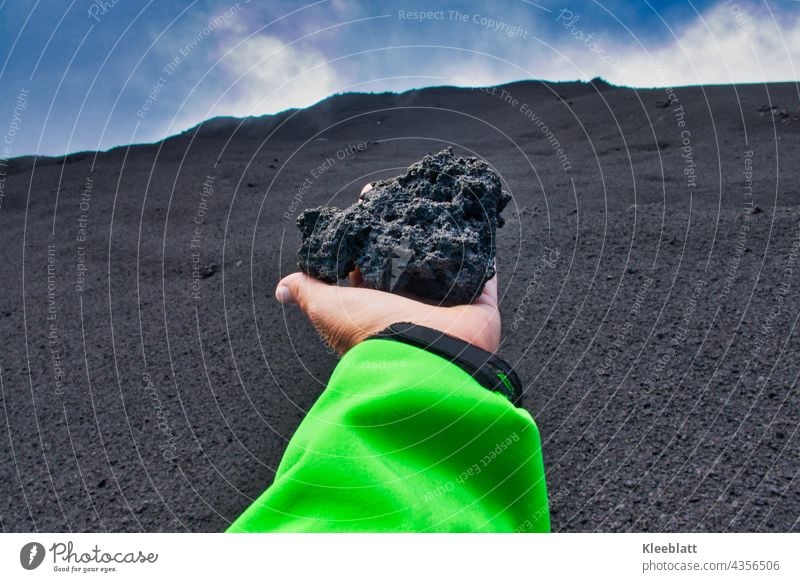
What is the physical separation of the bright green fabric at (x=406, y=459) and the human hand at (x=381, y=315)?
10.5 inches

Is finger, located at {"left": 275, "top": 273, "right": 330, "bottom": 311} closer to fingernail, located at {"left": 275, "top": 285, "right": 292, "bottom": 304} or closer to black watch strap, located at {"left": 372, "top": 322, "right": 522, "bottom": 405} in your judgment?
fingernail, located at {"left": 275, "top": 285, "right": 292, "bottom": 304}

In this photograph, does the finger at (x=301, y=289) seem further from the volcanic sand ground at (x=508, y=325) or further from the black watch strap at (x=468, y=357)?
the black watch strap at (x=468, y=357)

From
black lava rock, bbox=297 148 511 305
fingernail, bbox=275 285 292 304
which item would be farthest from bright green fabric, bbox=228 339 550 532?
fingernail, bbox=275 285 292 304

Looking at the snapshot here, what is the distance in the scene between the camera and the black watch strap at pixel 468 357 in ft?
3.23

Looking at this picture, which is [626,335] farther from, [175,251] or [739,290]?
[175,251]

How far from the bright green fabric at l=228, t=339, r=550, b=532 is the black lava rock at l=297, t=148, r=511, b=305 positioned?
0.49 meters

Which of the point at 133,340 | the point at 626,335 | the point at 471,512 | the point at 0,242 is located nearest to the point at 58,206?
the point at 0,242

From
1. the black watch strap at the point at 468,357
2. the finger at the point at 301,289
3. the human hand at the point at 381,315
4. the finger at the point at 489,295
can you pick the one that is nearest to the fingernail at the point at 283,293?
the finger at the point at 301,289

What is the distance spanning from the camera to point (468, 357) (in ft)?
3.26

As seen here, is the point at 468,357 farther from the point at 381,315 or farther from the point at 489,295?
the point at 489,295

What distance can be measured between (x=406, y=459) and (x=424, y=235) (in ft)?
2.33

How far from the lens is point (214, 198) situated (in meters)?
3.17

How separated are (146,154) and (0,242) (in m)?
1.29

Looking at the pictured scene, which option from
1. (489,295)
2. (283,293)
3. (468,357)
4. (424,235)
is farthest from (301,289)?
(468,357)
